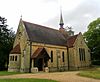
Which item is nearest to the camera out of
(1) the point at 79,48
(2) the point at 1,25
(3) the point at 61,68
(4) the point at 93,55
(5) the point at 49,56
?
(5) the point at 49,56

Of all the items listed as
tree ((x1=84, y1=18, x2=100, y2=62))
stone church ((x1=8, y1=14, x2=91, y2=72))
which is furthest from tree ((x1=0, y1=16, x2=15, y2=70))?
tree ((x1=84, y1=18, x2=100, y2=62))

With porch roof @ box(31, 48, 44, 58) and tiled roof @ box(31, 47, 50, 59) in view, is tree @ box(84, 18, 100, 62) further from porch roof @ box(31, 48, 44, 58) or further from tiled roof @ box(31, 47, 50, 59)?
porch roof @ box(31, 48, 44, 58)

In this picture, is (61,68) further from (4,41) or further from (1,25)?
(1,25)

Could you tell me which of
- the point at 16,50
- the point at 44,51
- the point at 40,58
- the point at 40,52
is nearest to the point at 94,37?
the point at 44,51

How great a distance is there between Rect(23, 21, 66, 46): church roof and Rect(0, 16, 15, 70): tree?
11083 millimetres

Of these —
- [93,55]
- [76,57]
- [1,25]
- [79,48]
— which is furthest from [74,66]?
[1,25]

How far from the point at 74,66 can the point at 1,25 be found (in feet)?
76.8

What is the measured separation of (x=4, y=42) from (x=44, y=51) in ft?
50.2

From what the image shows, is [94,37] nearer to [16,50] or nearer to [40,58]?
[40,58]

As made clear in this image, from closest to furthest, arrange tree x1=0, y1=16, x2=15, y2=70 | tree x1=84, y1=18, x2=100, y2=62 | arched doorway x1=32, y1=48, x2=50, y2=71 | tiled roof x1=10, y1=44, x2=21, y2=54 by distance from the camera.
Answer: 1. arched doorway x1=32, y1=48, x2=50, y2=71
2. tiled roof x1=10, y1=44, x2=21, y2=54
3. tree x1=0, y1=16, x2=15, y2=70
4. tree x1=84, y1=18, x2=100, y2=62

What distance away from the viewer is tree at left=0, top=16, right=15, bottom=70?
41.9 metres

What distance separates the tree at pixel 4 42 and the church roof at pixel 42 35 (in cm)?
1108

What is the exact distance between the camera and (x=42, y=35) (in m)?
36.7

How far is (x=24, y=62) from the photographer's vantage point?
3191 cm
